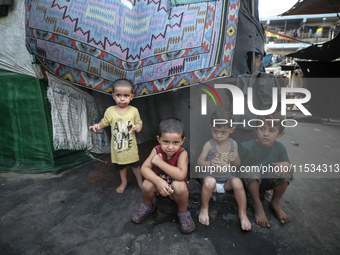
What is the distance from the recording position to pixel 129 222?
171cm

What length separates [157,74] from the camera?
82.5 inches

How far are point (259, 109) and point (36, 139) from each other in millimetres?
2940

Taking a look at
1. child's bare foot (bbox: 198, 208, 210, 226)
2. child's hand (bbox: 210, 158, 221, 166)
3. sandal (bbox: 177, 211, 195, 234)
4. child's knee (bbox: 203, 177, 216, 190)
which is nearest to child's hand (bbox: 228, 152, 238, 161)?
child's hand (bbox: 210, 158, 221, 166)

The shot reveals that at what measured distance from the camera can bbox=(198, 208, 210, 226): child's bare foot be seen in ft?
5.58

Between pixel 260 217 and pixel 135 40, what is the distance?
7.20 ft

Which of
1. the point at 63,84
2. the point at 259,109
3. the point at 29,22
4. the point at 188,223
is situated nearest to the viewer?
the point at 188,223

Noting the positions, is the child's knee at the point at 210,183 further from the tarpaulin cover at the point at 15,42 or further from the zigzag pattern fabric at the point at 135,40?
the tarpaulin cover at the point at 15,42

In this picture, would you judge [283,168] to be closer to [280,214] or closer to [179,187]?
[280,214]

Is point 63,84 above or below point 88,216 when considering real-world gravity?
above

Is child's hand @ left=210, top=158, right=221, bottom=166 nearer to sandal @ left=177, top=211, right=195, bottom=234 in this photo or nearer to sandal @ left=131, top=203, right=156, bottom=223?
sandal @ left=177, top=211, right=195, bottom=234

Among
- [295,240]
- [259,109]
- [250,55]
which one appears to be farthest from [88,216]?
[250,55]

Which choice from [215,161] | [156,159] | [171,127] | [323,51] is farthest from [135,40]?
[323,51]

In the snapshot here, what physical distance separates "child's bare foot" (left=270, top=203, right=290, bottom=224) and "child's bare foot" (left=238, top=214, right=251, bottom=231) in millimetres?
344

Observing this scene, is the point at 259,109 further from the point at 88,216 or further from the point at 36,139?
the point at 36,139
